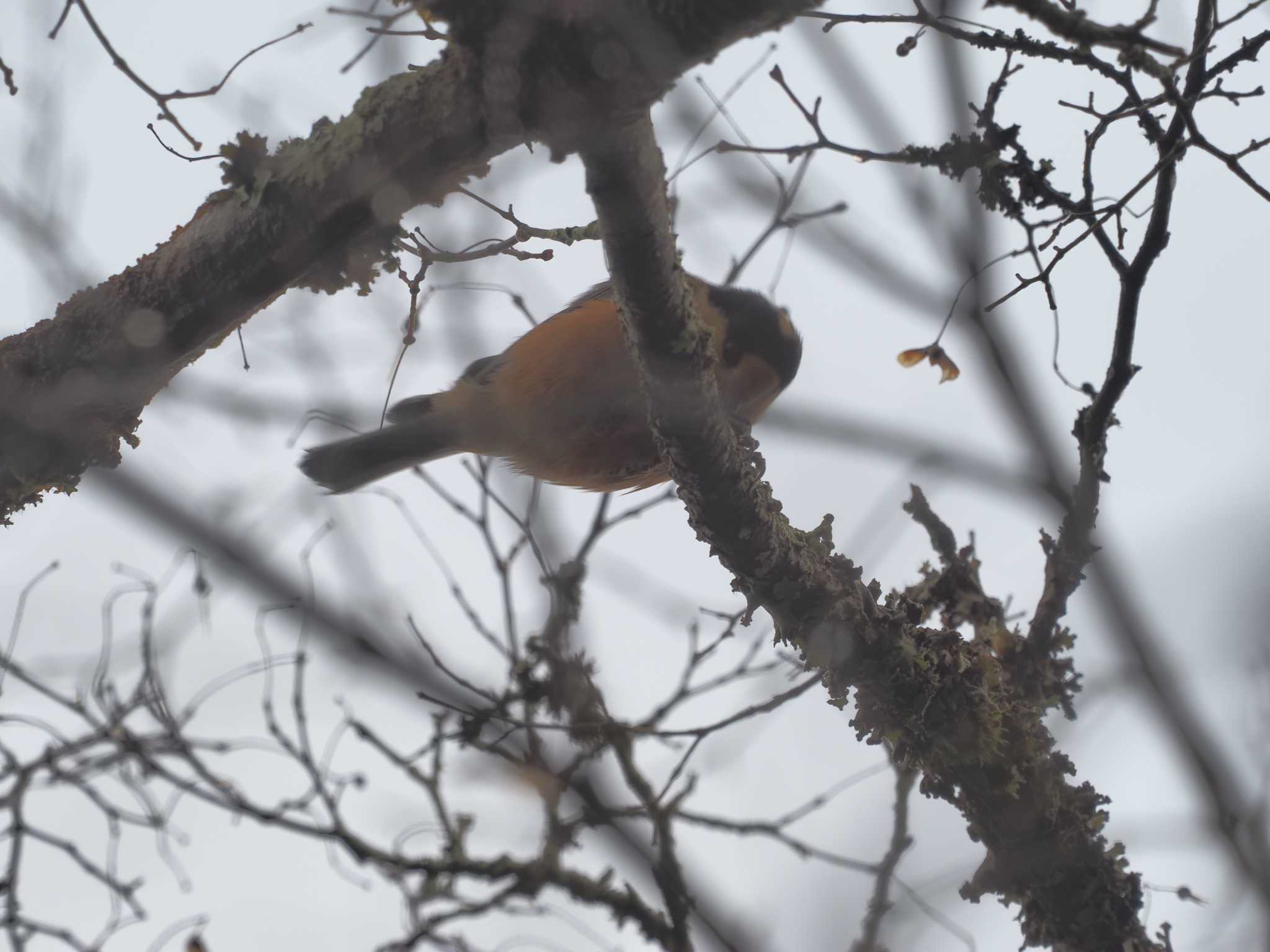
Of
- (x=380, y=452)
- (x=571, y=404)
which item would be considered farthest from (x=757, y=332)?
(x=380, y=452)

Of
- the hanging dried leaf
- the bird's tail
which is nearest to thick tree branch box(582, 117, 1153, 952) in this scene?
the hanging dried leaf

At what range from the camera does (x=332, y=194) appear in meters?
1.83

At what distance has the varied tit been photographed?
330 cm

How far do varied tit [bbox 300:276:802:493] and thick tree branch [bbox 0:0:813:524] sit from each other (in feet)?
4.26

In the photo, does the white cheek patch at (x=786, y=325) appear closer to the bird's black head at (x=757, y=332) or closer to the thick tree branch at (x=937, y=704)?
the bird's black head at (x=757, y=332)

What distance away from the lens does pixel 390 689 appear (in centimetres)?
369

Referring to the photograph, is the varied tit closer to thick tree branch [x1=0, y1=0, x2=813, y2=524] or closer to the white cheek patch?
the white cheek patch

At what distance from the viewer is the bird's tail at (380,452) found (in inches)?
150

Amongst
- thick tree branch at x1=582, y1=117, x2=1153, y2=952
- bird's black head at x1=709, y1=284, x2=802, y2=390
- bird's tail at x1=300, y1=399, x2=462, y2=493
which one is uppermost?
bird's black head at x1=709, y1=284, x2=802, y2=390

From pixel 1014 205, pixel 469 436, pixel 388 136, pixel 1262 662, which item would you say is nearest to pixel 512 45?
pixel 388 136

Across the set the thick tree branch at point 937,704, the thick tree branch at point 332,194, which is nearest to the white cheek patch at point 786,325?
the thick tree branch at point 937,704

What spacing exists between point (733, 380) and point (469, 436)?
1016mm

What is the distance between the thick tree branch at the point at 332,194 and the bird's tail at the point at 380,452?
4.94 feet

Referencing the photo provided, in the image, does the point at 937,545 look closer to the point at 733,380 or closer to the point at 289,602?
the point at 733,380
